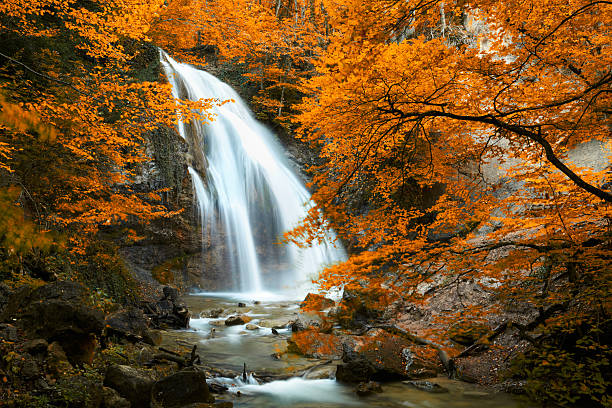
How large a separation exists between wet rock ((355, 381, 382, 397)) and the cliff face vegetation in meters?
1.32

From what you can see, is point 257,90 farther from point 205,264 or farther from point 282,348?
point 282,348

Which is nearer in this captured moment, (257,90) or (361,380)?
(361,380)

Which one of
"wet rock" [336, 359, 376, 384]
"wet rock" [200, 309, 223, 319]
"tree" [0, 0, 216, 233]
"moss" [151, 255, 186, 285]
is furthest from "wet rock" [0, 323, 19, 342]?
"moss" [151, 255, 186, 285]

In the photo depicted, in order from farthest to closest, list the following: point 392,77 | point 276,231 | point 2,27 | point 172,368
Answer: point 276,231, point 2,27, point 172,368, point 392,77

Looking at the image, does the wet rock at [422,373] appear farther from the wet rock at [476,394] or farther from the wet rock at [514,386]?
the wet rock at [514,386]

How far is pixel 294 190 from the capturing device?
1736 centimetres

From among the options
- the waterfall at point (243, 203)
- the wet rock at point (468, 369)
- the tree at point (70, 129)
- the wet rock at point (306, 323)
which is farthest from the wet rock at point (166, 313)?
the wet rock at point (468, 369)

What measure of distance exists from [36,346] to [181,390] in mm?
1570

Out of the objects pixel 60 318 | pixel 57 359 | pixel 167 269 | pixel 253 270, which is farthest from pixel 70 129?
pixel 253 270

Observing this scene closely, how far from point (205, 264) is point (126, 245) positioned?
314 cm

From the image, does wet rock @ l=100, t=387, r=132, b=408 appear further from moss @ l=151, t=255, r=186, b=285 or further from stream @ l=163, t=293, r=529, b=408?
moss @ l=151, t=255, r=186, b=285

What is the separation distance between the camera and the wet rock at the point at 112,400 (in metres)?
3.43

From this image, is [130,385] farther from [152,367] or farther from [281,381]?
[281,381]

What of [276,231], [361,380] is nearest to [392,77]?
[361,380]
